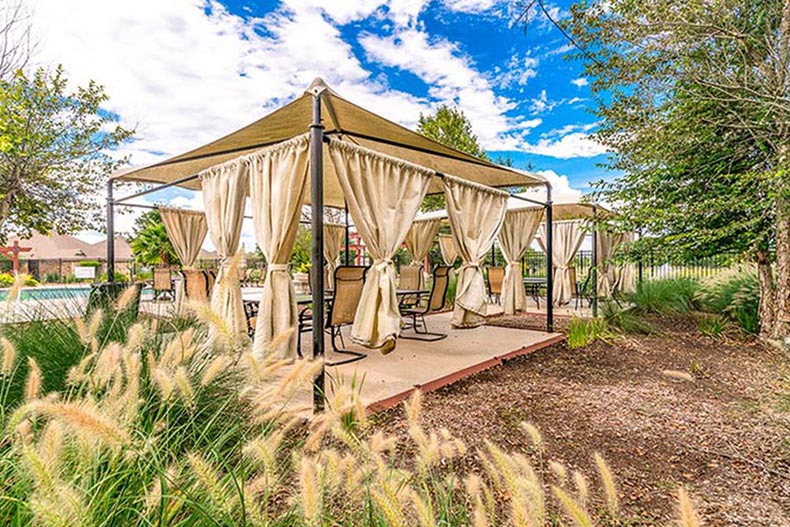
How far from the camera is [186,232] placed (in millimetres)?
8594

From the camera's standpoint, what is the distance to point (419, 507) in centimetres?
90

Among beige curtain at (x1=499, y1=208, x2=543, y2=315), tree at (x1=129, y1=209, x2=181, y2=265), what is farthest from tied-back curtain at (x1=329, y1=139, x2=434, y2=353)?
tree at (x1=129, y1=209, x2=181, y2=265)

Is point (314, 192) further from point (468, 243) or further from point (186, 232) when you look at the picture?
point (186, 232)

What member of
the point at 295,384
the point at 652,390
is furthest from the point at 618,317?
the point at 295,384

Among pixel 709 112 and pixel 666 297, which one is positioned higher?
pixel 709 112

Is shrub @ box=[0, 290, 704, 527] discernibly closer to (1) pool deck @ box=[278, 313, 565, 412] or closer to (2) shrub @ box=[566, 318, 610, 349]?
(1) pool deck @ box=[278, 313, 565, 412]

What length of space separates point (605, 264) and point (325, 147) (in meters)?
7.87

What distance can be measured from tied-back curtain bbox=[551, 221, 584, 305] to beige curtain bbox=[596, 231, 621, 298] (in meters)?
0.52

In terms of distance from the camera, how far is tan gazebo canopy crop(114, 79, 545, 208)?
3715mm

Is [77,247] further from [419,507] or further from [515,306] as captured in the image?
[419,507]

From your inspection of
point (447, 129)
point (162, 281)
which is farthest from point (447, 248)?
point (162, 281)

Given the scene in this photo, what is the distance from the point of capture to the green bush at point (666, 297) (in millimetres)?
7609

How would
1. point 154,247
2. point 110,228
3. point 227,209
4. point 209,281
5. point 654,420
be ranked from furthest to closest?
point 154,247 → point 209,281 → point 110,228 → point 227,209 → point 654,420

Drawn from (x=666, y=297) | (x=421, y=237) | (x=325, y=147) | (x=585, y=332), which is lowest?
(x=585, y=332)
